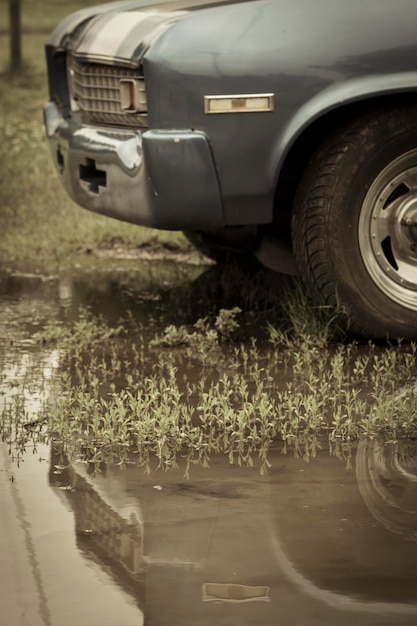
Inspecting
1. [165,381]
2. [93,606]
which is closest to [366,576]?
[93,606]

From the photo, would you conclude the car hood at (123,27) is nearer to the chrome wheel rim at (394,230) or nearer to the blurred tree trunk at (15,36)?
the chrome wheel rim at (394,230)

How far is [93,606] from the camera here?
3285 millimetres

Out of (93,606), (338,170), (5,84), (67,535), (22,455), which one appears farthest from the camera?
(5,84)

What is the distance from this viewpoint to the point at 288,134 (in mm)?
5621

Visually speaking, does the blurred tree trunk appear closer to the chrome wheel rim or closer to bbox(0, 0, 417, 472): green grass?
bbox(0, 0, 417, 472): green grass

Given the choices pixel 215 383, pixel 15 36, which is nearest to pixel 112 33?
pixel 215 383

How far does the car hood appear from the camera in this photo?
19.0ft

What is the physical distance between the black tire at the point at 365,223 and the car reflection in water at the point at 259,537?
1.38 metres

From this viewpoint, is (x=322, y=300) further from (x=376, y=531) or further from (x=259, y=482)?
(x=376, y=531)

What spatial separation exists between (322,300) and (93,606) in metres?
2.79

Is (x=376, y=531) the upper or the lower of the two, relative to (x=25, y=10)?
lower

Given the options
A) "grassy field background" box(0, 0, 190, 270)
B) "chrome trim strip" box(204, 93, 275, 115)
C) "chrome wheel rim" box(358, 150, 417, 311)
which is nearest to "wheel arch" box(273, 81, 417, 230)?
"chrome trim strip" box(204, 93, 275, 115)

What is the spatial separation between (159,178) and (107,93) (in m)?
0.77

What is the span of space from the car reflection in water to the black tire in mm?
1377
